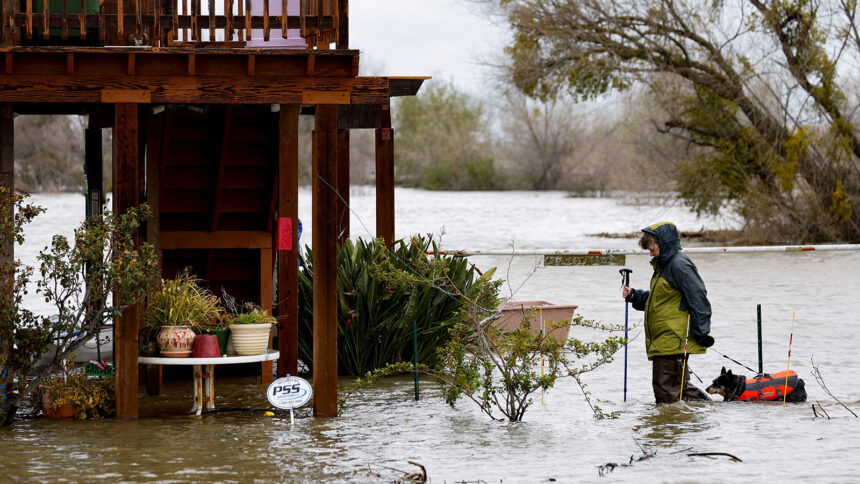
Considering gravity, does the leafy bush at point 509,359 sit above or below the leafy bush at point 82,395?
above

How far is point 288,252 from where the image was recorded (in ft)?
41.4

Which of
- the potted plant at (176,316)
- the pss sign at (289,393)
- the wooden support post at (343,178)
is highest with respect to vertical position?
the wooden support post at (343,178)

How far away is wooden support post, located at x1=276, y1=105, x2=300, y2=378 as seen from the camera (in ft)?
40.0

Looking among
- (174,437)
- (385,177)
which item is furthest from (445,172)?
(174,437)

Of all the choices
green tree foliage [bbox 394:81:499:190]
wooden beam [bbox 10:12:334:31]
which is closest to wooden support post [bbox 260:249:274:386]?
wooden beam [bbox 10:12:334:31]

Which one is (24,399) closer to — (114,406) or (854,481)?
(114,406)

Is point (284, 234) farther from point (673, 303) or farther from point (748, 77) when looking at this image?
point (748, 77)

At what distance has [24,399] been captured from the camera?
11633 millimetres

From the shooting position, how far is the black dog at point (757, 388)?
1159 centimetres

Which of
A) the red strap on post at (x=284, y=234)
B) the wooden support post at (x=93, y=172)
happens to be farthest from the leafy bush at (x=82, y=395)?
the wooden support post at (x=93, y=172)

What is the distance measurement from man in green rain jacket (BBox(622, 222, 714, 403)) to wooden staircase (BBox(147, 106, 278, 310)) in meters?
3.94

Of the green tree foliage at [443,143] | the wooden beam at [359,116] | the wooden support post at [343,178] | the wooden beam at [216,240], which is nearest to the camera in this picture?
the wooden beam at [216,240]

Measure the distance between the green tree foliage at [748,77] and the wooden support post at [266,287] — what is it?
764 inches

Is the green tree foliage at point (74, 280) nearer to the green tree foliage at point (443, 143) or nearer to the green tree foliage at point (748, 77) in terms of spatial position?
the green tree foliage at point (748, 77)
